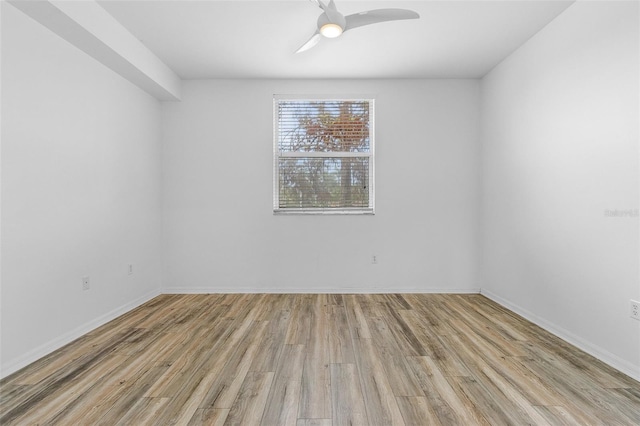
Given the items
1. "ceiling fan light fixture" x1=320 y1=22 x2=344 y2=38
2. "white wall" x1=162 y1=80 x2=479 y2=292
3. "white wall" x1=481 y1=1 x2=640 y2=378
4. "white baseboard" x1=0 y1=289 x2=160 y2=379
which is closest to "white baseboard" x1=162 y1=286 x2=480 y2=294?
"white wall" x1=162 y1=80 x2=479 y2=292

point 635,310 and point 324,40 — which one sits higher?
point 324,40

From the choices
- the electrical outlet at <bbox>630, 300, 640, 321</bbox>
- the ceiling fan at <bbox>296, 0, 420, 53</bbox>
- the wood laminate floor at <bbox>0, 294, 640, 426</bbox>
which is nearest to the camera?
the wood laminate floor at <bbox>0, 294, 640, 426</bbox>

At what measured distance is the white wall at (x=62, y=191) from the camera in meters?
2.00

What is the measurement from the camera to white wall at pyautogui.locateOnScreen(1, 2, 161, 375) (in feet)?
6.55

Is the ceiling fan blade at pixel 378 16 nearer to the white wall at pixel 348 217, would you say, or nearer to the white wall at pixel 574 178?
the white wall at pixel 574 178

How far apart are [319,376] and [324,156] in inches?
103

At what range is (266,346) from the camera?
2.31 meters

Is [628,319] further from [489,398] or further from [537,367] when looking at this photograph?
[489,398]

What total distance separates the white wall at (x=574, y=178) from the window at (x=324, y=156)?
151cm

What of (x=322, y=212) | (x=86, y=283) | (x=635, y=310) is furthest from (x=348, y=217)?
(x=86, y=283)

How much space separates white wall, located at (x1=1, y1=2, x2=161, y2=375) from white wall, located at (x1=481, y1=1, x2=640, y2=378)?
12.8 feet

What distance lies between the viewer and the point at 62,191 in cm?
238

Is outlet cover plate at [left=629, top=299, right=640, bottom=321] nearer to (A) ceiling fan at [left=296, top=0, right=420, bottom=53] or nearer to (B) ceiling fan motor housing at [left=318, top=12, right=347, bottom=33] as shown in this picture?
(A) ceiling fan at [left=296, top=0, right=420, bottom=53]

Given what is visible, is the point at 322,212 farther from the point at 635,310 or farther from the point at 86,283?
the point at 635,310
